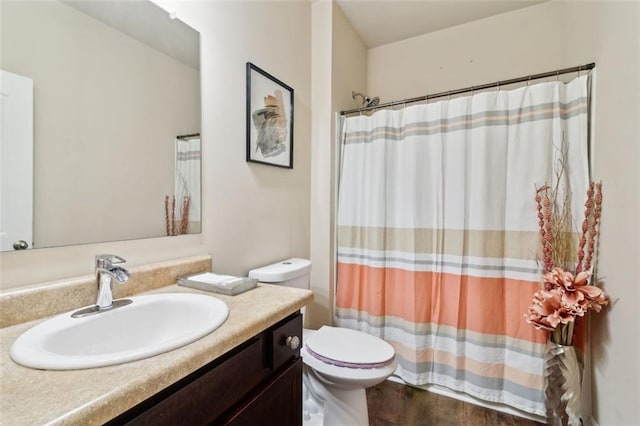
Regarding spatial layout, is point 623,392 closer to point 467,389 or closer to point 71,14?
point 467,389

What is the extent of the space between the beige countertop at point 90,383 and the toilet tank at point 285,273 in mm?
718

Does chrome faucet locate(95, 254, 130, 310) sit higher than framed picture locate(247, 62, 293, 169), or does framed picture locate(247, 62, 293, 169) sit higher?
framed picture locate(247, 62, 293, 169)

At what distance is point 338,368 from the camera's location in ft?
4.00

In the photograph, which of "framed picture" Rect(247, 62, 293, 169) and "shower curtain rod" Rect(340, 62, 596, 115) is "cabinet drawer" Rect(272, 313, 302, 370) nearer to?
"framed picture" Rect(247, 62, 293, 169)

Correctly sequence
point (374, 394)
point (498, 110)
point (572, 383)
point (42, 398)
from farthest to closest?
point (374, 394) < point (498, 110) < point (572, 383) < point (42, 398)

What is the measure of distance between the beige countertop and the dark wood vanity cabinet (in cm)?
4

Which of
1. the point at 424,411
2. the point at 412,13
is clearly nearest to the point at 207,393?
the point at 424,411

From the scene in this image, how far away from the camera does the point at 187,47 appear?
1135 millimetres

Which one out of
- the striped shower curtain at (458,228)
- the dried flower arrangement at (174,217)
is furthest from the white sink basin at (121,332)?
the striped shower curtain at (458,228)

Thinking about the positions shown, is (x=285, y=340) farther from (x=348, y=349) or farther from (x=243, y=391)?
(x=348, y=349)

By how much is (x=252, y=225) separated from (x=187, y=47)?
0.82 meters

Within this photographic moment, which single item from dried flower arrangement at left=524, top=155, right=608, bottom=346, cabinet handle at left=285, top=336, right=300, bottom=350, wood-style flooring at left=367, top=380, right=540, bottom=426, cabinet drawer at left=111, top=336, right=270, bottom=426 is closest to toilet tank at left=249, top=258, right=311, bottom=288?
cabinet handle at left=285, top=336, right=300, bottom=350

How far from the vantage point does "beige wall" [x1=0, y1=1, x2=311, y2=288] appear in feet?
3.12

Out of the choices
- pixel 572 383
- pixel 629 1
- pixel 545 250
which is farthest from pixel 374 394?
pixel 629 1
